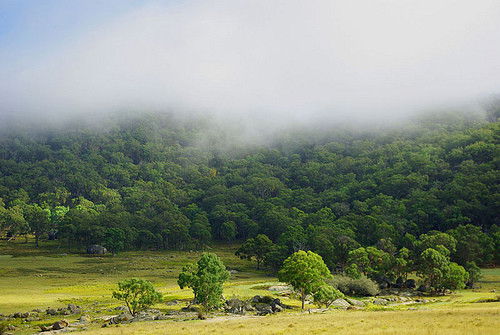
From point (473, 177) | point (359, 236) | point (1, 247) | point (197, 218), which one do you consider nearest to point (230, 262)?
point (359, 236)

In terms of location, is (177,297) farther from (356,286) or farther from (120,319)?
(356,286)

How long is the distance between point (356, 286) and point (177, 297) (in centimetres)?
3517

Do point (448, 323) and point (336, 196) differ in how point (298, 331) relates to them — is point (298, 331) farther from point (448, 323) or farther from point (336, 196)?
point (336, 196)

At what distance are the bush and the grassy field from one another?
12.9 m

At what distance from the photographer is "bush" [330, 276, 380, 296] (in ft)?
266

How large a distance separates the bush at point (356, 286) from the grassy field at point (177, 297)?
1290 centimetres

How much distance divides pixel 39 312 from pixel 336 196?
148311 millimetres

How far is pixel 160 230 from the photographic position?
176m

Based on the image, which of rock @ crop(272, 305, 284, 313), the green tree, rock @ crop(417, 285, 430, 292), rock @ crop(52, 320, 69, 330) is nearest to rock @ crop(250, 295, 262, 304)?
rock @ crop(272, 305, 284, 313)

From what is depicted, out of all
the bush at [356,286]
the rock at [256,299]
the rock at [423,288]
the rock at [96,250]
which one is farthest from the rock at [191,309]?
the rock at [96,250]

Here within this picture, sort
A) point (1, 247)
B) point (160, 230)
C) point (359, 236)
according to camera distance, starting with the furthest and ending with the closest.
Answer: point (160, 230) < point (1, 247) < point (359, 236)

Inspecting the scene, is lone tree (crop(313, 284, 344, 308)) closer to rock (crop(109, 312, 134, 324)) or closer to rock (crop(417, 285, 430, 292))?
rock (crop(109, 312, 134, 324))

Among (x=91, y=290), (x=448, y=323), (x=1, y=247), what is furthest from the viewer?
(x=1, y=247)

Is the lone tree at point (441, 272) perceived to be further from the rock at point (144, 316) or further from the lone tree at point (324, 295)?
the rock at point (144, 316)
